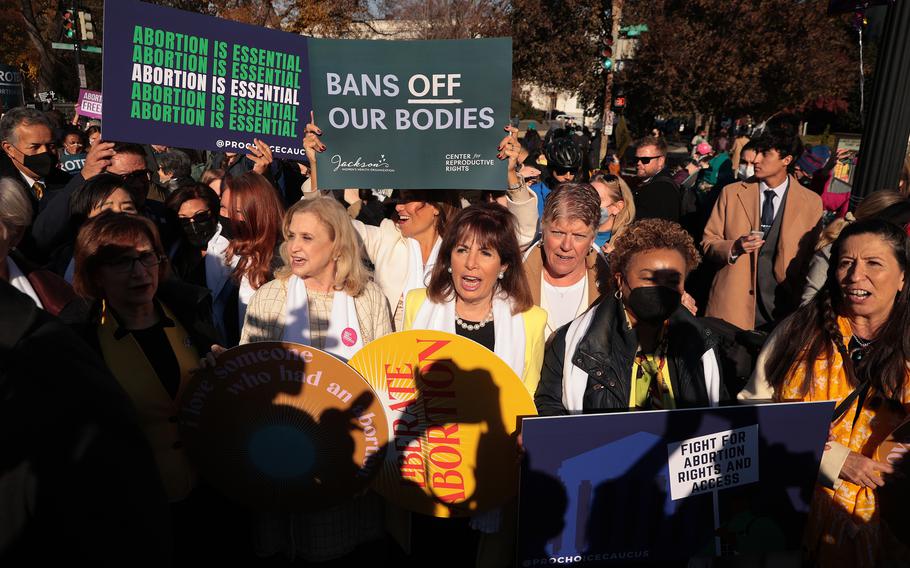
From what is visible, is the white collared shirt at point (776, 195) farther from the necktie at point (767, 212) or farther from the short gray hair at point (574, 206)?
the short gray hair at point (574, 206)

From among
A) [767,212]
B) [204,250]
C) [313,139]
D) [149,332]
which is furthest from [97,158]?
[767,212]

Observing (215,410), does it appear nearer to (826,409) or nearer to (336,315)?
(336,315)

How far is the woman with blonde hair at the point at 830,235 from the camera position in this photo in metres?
3.51

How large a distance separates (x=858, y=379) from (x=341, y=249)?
2.21 meters

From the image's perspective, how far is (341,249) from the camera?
2992mm

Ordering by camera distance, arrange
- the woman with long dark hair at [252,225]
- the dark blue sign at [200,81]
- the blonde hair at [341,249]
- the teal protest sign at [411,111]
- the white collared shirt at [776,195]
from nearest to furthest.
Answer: the blonde hair at [341,249] < the teal protest sign at [411,111] < the woman with long dark hair at [252,225] < the dark blue sign at [200,81] < the white collared shirt at [776,195]

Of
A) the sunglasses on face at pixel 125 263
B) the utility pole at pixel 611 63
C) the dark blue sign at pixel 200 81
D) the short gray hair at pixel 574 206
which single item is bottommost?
the sunglasses on face at pixel 125 263

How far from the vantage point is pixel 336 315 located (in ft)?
9.39

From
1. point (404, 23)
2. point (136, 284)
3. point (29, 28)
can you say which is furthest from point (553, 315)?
point (404, 23)

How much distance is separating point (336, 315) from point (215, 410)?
0.75 meters

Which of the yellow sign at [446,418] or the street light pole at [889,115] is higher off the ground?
the street light pole at [889,115]

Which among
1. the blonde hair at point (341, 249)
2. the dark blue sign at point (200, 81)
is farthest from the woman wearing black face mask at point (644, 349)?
the dark blue sign at point (200, 81)

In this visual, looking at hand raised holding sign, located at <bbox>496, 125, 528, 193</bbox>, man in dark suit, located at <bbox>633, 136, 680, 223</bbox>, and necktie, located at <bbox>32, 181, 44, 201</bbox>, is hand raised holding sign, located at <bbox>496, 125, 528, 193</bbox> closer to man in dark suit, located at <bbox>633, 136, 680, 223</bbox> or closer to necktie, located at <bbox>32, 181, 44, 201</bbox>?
man in dark suit, located at <bbox>633, 136, 680, 223</bbox>

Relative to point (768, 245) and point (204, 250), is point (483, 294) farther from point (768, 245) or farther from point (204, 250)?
point (768, 245)
